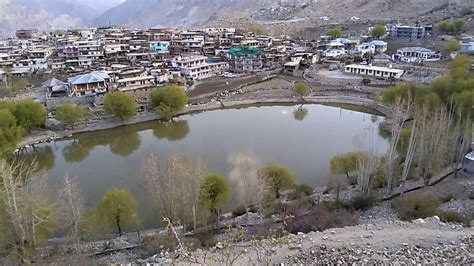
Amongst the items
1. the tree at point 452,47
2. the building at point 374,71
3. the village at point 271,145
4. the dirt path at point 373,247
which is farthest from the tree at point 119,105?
the tree at point 452,47

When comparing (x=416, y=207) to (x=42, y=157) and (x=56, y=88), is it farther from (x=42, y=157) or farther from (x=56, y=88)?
(x=56, y=88)

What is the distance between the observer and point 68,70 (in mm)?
35281

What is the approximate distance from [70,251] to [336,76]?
89.5 feet

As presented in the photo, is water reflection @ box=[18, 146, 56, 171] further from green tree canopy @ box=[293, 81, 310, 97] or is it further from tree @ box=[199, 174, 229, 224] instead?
green tree canopy @ box=[293, 81, 310, 97]

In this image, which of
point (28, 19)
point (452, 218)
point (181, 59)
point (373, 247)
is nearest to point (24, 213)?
point (373, 247)

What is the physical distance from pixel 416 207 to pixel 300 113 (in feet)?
48.7

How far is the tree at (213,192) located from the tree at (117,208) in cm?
206

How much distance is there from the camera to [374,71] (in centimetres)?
3206

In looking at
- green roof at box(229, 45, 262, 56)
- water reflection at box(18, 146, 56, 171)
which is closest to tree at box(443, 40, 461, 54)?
green roof at box(229, 45, 262, 56)

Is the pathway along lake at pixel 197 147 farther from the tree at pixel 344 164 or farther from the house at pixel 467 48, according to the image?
the house at pixel 467 48

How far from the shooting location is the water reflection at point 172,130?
21969 millimetres

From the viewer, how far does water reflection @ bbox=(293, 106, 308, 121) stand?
24.9 metres

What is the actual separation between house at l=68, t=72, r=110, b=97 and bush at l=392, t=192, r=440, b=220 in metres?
21.2

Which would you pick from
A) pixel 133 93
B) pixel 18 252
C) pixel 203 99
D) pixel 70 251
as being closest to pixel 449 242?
pixel 70 251
